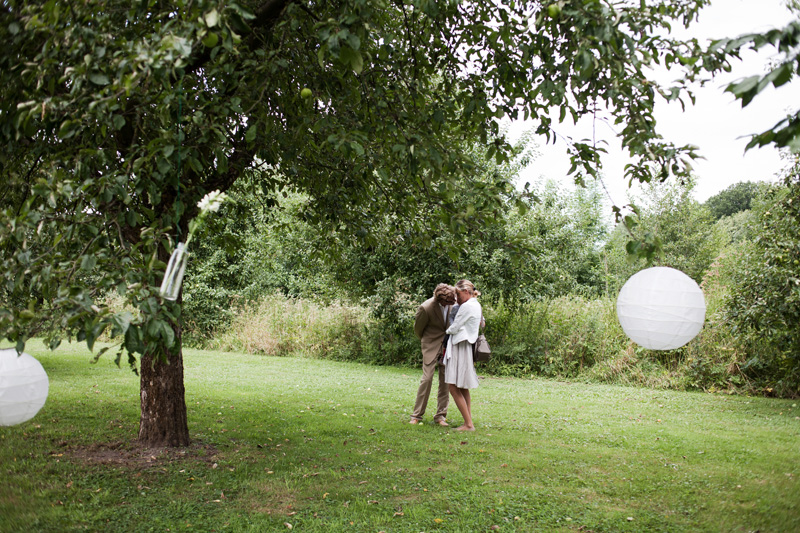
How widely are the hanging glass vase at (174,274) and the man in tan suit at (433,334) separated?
15.3 ft

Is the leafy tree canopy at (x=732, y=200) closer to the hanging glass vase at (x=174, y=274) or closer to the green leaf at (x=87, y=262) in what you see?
the hanging glass vase at (x=174, y=274)

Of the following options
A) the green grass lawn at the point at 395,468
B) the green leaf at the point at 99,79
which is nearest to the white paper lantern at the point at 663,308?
the green grass lawn at the point at 395,468

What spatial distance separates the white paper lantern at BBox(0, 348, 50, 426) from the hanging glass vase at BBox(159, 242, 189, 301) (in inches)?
64.7

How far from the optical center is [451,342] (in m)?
7.01

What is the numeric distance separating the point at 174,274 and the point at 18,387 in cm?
185

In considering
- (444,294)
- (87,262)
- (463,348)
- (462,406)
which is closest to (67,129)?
(87,262)

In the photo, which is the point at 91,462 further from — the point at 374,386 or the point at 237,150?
the point at 374,386

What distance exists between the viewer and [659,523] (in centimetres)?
424

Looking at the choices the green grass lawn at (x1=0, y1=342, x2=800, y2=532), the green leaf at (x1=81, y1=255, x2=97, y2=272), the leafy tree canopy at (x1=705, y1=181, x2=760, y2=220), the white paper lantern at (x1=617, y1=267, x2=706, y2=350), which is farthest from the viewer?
the leafy tree canopy at (x1=705, y1=181, x2=760, y2=220)

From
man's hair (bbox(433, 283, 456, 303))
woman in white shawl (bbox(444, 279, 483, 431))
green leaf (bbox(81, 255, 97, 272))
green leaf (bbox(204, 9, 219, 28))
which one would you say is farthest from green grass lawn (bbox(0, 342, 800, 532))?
green leaf (bbox(204, 9, 219, 28))

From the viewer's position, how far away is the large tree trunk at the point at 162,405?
5.52 meters

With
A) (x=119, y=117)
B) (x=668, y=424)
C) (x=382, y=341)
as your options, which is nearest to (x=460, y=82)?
(x=119, y=117)

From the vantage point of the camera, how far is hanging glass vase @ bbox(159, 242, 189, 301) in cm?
269

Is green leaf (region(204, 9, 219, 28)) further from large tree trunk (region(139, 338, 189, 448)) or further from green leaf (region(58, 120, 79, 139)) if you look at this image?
large tree trunk (region(139, 338, 189, 448))
